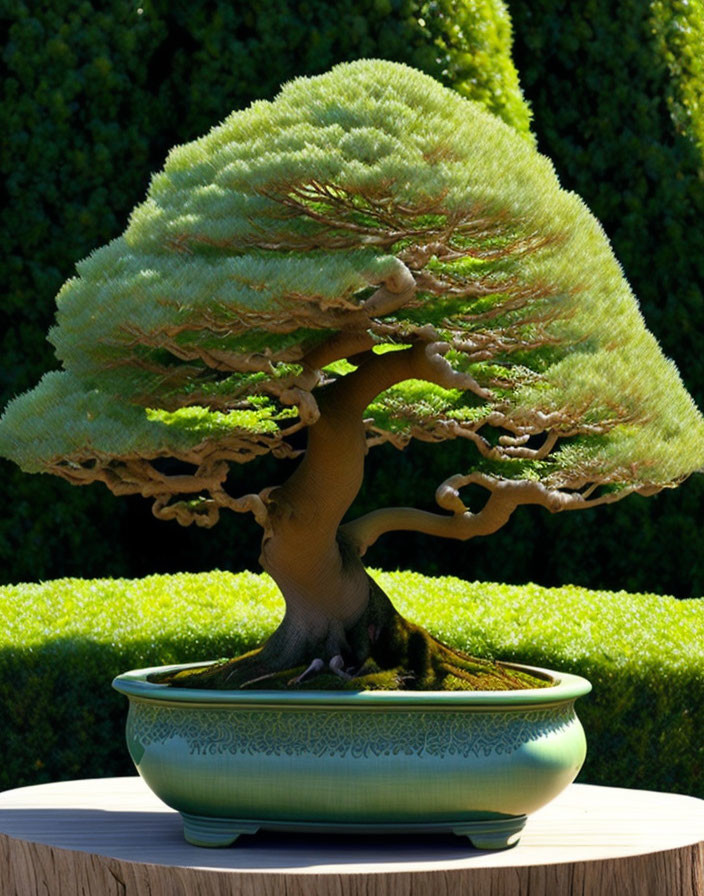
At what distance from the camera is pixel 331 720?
2.33 m

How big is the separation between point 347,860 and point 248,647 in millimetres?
1595

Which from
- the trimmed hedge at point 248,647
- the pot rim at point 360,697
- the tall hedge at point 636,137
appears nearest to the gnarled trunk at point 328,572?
the pot rim at point 360,697

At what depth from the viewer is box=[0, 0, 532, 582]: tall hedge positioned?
4.82 metres

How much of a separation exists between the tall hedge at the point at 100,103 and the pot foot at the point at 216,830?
2563mm

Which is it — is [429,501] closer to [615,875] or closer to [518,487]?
[518,487]

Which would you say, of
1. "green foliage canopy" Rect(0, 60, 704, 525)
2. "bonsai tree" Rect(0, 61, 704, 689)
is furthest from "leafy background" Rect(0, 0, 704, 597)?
"green foliage canopy" Rect(0, 60, 704, 525)

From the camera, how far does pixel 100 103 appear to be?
4895 millimetres

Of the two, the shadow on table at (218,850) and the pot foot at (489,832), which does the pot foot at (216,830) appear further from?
the pot foot at (489,832)

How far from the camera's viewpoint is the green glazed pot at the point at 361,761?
2301mm

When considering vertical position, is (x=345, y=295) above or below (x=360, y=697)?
above

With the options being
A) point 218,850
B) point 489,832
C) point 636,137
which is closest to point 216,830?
point 218,850

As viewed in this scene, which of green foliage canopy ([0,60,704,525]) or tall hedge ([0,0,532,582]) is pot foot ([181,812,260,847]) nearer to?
green foliage canopy ([0,60,704,525])

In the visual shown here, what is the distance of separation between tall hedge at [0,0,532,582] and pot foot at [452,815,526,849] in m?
2.75

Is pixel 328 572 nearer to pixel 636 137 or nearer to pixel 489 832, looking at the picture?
pixel 489 832
